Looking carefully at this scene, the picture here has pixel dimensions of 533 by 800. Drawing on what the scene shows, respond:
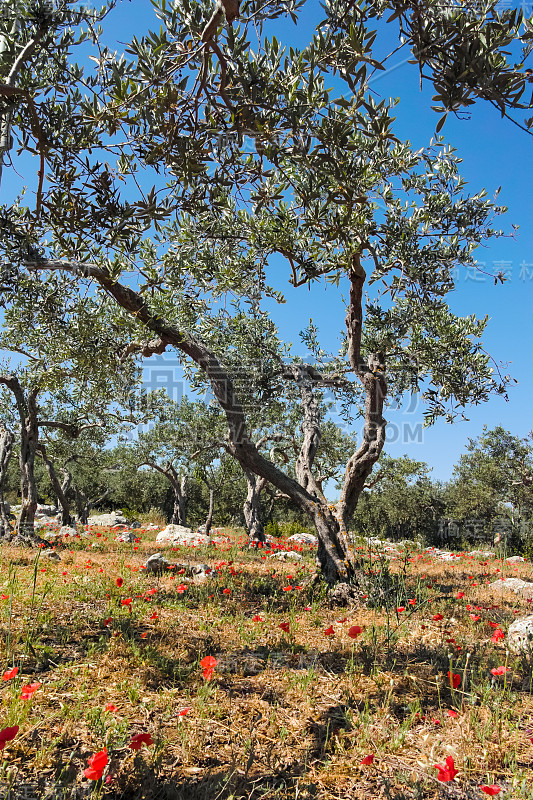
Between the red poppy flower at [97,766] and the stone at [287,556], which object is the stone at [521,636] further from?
the stone at [287,556]

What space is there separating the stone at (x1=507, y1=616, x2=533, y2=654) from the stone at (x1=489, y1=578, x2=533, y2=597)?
3.98 m

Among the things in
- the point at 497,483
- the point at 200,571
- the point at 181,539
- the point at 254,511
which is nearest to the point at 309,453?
the point at 200,571

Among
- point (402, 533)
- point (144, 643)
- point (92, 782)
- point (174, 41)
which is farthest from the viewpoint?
point (402, 533)

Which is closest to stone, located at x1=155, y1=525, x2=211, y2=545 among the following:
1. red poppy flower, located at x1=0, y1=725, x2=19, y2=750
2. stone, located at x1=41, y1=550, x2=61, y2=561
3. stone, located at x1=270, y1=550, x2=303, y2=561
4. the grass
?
stone, located at x1=270, y1=550, x2=303, y2=561

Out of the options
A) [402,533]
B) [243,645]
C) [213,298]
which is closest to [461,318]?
[213,298]

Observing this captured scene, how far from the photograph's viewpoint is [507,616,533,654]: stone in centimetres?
497

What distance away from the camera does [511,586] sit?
9.27 metres

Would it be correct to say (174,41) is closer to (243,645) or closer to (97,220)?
(97,220)

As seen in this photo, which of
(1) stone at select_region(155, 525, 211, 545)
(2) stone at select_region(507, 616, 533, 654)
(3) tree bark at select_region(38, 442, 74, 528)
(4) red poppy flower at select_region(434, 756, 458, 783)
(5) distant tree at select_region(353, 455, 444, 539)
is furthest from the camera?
(5) distant tree at select_region(353, 455, 444, 539)

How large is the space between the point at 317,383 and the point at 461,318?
11.6 feet

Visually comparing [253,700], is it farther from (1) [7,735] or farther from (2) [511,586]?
(2) [511,586]

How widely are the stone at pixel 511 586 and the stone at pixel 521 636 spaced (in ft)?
13.1

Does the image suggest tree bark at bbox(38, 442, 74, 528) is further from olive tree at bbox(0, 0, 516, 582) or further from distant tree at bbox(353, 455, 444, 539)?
distant tree at bbox(353, 455, 444, 539)

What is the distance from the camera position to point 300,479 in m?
9.23
